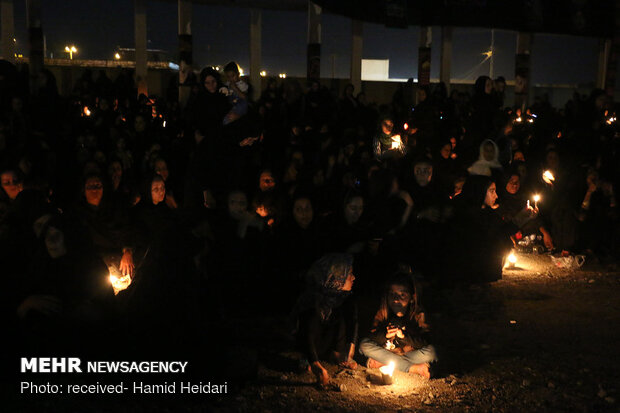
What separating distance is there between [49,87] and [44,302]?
280 inches

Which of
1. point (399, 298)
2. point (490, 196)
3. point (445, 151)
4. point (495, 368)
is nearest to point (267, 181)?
point (490, 196)

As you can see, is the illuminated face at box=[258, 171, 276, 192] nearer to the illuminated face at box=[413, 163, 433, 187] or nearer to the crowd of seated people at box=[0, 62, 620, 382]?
the crowd of seated people at box=[0, 62, 620, 382]

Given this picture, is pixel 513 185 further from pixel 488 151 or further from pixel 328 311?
pixel 328 311

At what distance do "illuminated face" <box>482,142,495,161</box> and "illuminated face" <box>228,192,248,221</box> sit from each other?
3310 millimetres

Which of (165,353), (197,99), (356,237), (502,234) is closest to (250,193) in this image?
(197,99)

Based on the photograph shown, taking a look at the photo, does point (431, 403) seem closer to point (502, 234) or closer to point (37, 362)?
point (37, 362)

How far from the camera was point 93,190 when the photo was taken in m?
6.31

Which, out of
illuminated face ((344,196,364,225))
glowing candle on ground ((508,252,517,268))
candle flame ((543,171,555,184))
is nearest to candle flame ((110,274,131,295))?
illuminated face ((344,196,364,225))

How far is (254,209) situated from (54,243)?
265 centimetres

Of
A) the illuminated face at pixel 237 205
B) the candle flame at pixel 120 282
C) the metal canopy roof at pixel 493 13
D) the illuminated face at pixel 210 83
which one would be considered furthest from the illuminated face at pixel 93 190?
the metal canopy roof at pixel 493 13

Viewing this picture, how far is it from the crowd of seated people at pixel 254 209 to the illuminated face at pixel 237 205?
0.04ft

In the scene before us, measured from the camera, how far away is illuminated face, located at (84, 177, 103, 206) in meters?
6.29

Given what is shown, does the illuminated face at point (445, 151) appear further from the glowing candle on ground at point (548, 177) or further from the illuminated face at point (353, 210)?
the illuminated face at point (353, 210)

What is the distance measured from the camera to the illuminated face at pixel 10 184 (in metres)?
6.21
